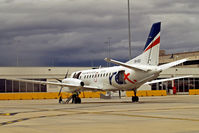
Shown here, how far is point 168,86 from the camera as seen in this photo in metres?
85.2

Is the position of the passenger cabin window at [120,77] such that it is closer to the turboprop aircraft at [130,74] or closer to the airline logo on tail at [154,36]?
the turboprop aircraft at [130,74]

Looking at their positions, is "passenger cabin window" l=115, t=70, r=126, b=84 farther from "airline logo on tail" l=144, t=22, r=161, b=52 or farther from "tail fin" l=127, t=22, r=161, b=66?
"airline logo on tail" l=144, t=22, r=161, b=52

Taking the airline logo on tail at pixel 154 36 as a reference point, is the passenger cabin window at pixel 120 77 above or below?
below

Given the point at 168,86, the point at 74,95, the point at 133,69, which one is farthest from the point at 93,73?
the point at 168,86

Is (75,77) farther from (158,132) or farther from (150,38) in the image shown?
(158,132)

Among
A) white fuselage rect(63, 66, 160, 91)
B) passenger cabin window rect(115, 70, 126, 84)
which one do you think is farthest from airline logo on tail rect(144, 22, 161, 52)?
passenger cabin window rect(115, 70, 126, 84)

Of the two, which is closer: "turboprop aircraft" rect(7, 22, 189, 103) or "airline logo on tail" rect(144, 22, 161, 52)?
"turboprop aircraft" rect(7, 22, 189, 103)

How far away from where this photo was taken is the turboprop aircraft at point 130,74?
3494 cm

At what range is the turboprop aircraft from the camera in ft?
115

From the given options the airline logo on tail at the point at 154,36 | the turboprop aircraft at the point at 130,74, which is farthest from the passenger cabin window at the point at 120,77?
the airline logo on tail at the point at 154,36

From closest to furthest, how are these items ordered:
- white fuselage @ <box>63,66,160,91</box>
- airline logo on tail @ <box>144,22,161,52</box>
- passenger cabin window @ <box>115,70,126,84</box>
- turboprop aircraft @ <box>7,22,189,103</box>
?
turboprop aircraft @ <box>7,22,189,103</box> → airline logo on tail @ <box>144,22,161,52</box> → white fuselage @ <box>63,66,160,91</box> → passenger cabin window @ <box>115,70,126,84</box>

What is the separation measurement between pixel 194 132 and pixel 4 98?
5025 cm

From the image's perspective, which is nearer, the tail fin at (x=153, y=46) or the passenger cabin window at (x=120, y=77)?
the tail fin at (x=153, y=46)

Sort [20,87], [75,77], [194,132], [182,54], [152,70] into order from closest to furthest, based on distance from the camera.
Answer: [194,132] < [152,70] < [75,77] < [20,87] < [182,54]
